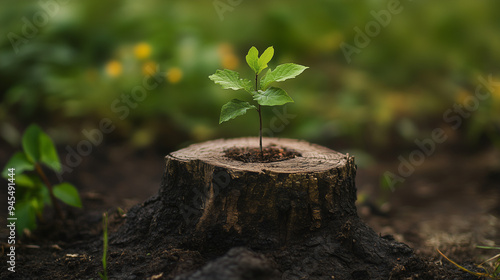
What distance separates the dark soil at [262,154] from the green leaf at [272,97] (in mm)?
320

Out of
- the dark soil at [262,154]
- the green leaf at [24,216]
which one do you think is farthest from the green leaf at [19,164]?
the dark soil at [262,154]

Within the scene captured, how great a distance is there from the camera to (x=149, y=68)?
4199 millimetres

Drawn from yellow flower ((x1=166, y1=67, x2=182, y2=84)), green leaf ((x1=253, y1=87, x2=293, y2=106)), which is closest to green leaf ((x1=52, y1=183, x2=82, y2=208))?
green leaf ((x1=253, y1=87, x2=293, y2=106))

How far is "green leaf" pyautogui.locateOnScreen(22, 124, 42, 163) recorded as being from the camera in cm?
252

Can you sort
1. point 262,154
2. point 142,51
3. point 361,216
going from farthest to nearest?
point 142,51 < point 361,216 < point 262,154

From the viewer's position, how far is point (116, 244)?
2119mm

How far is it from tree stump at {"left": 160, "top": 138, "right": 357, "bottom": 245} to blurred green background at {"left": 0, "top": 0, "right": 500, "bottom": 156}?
7.37 ft

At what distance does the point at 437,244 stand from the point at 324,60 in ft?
9.24

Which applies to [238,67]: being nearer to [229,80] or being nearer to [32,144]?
[32,144]

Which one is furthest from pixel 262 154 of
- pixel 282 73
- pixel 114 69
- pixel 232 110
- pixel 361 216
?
pixel 114 69

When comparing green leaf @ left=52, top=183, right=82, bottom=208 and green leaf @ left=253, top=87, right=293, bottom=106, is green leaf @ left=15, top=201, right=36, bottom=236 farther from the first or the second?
green leaf @ left=253, top=87, right=293, bottom=106

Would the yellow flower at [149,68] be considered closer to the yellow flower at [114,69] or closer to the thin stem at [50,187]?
the yellow flower at [114,69]

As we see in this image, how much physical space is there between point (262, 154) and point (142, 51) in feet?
8.14

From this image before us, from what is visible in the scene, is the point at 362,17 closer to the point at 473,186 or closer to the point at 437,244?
the point at 473,186
